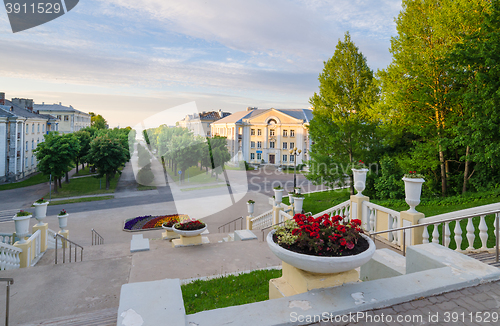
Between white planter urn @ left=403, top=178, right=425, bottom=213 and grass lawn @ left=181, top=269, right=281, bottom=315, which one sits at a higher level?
white planter urn @ left=403, top=178, right=425, bottom=213

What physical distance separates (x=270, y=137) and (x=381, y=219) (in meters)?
57.1

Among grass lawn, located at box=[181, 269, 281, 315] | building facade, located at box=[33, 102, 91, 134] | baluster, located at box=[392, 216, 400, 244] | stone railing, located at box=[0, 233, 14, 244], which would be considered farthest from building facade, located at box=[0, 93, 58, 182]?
baluster, located at box=[392, 216, 400, 244]

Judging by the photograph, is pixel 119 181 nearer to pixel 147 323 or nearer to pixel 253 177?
pixel 253 177

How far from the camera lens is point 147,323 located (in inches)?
Result: 105

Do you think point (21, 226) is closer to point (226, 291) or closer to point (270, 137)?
point (226, 291)

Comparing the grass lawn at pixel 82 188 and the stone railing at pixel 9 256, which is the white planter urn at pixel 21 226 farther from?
the grass lawn at pixel 82 188

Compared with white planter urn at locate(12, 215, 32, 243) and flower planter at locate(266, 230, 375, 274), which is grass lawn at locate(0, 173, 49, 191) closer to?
white planter urn at locate(12, 215, 32, 243)

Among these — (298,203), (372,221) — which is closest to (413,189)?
(372,221)

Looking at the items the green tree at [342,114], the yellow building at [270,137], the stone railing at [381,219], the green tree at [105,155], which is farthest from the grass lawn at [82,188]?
the stone railing at [381,219]

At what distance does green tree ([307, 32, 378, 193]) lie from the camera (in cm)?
1909

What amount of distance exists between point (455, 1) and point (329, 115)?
354 inches

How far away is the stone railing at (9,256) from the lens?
8.38 meters

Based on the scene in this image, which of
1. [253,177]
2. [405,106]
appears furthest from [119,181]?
[405,106]

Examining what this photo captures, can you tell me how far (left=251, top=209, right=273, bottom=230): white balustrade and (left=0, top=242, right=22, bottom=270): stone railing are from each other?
10.9 metres
